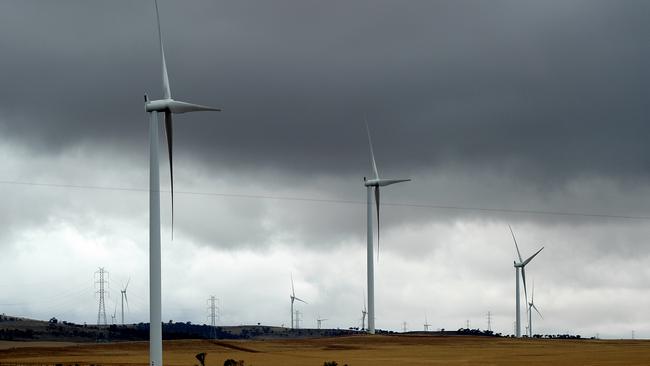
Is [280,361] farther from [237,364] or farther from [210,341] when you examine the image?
[210,341]

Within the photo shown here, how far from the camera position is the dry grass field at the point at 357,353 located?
11662cm

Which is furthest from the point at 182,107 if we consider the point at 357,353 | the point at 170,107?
the point at 357,353

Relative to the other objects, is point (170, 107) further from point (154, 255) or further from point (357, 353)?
point (357, 353)

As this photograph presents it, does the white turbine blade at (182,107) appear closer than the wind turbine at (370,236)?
Yes

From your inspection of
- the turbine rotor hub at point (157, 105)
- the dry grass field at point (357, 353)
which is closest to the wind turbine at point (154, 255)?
the turbine rotor hub at point (157, 105)

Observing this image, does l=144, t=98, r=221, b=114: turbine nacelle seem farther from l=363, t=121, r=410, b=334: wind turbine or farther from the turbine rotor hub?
l=363, t=121, r=410, b=334: wind turbine

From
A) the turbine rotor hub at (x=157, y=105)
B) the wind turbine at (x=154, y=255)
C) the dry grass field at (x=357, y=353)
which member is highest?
the turbine rotor hub at (x=157, y=105)

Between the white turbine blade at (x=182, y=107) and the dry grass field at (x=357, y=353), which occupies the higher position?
the white turbine blade at (x=182, y=107)

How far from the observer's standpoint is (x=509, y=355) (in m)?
131

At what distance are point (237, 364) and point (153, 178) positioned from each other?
61.6 ft

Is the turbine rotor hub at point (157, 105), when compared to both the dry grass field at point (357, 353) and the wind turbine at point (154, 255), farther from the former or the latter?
the dry grass field at point (357, 353)

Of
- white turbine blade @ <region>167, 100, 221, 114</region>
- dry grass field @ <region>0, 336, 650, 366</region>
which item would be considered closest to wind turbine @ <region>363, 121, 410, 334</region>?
dry grass field @ <region>0, 336, 650, 366</region>

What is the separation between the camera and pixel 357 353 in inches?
5438

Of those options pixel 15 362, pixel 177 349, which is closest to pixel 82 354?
pixel 177 349
